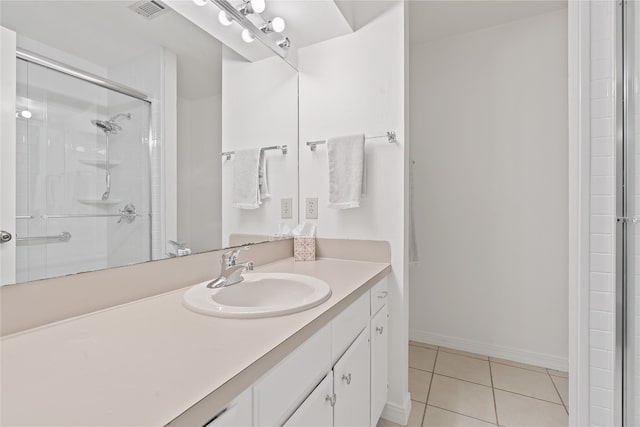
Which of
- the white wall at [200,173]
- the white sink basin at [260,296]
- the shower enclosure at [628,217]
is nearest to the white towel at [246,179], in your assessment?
the white wall at [200,173]

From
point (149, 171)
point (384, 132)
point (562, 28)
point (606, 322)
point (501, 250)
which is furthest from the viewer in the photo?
point (501, 250)

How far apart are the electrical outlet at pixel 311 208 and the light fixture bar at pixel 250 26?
2.57 ft

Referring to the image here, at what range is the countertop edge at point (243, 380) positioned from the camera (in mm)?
462

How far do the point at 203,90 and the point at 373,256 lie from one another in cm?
110

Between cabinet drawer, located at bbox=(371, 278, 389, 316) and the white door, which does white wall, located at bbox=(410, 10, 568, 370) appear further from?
the white door

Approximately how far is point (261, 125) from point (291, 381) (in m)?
1.29

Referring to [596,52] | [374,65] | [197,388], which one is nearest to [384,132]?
[374,65]

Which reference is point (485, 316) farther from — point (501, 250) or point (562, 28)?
point (562, 28)

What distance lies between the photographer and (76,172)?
0.83 meters

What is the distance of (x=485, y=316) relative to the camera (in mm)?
2262

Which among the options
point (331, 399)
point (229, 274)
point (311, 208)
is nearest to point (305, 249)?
point (311, 208)

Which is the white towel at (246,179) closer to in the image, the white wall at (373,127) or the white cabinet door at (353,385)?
the white wall at (373,127)

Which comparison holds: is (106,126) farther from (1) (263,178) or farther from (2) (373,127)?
(2) (373,127)

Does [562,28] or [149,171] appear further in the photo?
[562,28]
